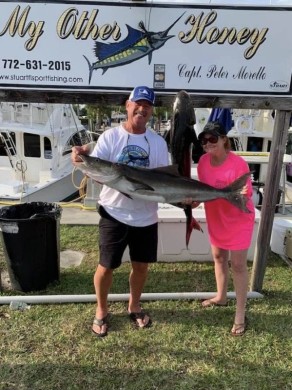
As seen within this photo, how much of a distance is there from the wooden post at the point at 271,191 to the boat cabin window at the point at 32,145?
10.1 m

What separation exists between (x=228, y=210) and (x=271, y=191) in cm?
85

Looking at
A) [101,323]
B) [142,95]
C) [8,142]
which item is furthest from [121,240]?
[8,142]

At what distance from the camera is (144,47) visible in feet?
10.9

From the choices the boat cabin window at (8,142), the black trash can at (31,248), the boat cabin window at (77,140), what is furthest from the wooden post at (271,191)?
the boat cabin window at (77,140)

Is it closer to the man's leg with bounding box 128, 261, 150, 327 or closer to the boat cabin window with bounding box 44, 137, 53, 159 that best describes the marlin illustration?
the man's leg with bounding box 128, 261, 150, 327

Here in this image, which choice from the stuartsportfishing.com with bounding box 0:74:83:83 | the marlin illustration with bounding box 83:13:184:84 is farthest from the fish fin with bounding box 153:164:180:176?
the stuartsportfishing.com with bounding box 0:74:83:83

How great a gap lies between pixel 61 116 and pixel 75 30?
10.1 meters

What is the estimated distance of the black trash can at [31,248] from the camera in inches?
157

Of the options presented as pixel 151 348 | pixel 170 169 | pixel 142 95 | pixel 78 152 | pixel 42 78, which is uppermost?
pixel 42 78

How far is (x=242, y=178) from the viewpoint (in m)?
3.00

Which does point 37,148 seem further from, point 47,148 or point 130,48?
point 130,48

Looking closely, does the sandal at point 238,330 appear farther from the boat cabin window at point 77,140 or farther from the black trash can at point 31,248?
the boat cabin window at point 77,140

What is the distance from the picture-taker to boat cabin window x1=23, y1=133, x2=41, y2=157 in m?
12.5

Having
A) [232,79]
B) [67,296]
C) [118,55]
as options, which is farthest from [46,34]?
[67,296]
